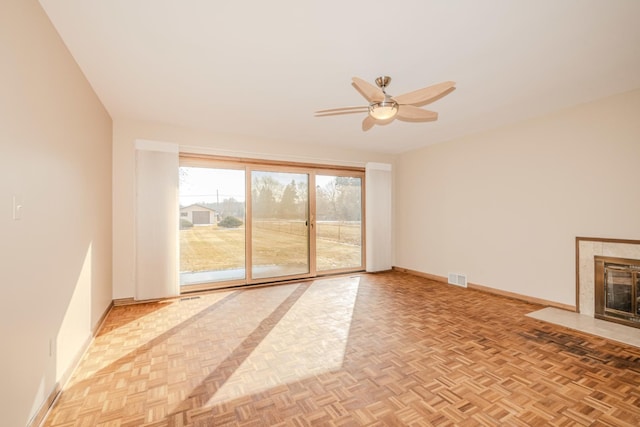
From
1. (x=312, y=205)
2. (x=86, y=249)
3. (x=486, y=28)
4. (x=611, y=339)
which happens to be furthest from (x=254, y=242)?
(x=611, y=339)

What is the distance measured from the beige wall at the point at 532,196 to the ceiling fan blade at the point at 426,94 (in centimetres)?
255

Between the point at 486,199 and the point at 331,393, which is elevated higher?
the point at 486,199

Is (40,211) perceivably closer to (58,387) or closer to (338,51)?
(58,387)

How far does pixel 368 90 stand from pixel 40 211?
2.42 m

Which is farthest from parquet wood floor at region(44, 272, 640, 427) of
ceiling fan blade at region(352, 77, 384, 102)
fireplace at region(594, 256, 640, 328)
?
ceiling fan blade at region(352, 77, 384, 102)

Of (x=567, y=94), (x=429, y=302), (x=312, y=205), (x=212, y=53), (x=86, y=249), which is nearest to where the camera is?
(x=212, y=53)

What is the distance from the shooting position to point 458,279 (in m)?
4.96

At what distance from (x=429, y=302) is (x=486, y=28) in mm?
3281

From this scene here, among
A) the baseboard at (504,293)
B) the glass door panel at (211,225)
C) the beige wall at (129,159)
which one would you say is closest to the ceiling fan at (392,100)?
the beige wall at (129,159)

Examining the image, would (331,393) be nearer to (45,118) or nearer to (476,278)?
(45,118)

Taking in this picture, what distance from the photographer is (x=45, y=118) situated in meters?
1.83

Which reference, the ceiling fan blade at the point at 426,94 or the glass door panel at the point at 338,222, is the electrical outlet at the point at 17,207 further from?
the glass door panel at the point at 338,222

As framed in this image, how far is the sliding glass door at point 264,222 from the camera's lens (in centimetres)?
457

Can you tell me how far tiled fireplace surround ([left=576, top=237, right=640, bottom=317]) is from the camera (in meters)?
3.25
